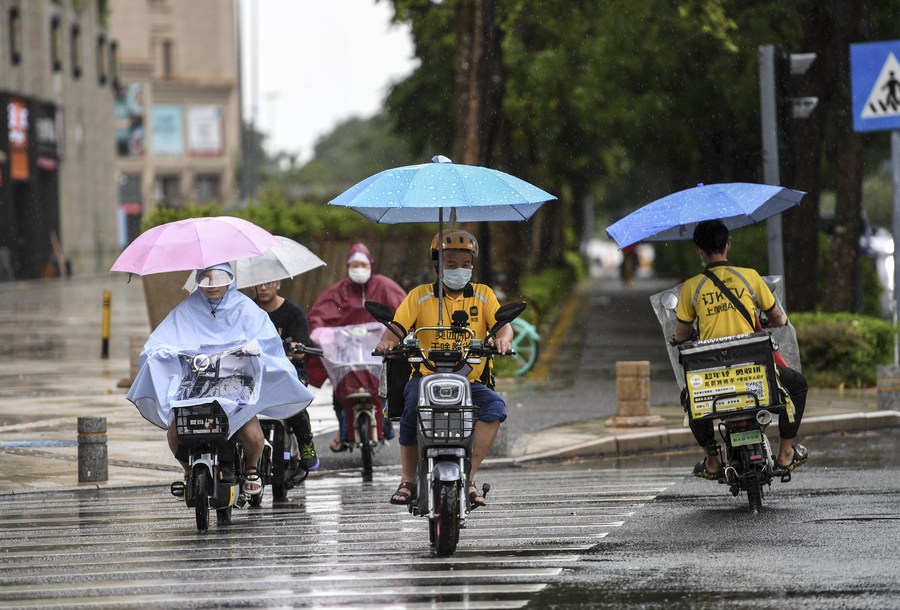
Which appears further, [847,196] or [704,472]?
[847,196]

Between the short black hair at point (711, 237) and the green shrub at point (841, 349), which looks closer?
the short black hair at point (711, 237)

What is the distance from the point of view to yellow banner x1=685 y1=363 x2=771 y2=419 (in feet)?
33.2

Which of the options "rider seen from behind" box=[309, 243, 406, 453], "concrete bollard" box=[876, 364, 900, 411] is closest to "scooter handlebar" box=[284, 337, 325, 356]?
"rider seen from behind" box=[309, 243, 406, 453]

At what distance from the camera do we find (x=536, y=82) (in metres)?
A: 36.1

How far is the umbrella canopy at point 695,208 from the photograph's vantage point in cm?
1064

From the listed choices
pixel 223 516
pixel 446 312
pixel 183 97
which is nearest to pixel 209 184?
pixel 183 97

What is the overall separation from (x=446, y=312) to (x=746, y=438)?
2.14 metres

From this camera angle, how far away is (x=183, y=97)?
391ft

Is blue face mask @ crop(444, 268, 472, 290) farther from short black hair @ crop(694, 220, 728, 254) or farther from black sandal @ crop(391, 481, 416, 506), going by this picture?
short black hair @ crop(694, 220, 728, 254)

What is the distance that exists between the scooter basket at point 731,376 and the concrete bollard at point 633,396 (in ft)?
18.4

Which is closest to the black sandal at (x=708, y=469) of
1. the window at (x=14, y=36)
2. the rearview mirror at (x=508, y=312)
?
the rearview mirror at (x=508, y=312)

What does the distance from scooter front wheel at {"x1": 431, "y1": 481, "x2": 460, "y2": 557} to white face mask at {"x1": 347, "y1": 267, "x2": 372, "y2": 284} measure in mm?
4799

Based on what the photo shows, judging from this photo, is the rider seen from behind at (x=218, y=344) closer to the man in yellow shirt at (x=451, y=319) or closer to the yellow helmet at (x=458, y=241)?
the man in yellow shirt at (x=451, y=319)

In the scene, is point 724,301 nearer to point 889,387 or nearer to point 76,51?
point 889,387
